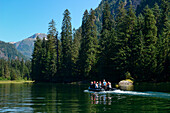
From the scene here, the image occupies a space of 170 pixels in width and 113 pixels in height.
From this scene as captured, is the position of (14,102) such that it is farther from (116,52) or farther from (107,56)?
(107,56)

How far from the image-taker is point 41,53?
378 feet

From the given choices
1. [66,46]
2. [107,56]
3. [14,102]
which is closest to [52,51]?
[66,46]

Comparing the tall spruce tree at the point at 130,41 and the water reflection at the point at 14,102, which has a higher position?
the tall spruce tree at the point at 130,41

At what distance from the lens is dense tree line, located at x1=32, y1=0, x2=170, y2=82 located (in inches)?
2464

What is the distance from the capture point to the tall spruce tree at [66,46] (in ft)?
316

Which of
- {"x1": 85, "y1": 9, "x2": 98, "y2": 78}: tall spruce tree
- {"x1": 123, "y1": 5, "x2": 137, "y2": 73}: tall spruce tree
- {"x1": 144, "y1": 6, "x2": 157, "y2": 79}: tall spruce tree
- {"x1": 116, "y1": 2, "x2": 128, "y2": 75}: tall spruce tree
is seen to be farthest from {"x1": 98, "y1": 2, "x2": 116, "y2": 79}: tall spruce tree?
{"x1": 144, "y1": 6, "x2": 157, "y2": 79}: tall spruce tree

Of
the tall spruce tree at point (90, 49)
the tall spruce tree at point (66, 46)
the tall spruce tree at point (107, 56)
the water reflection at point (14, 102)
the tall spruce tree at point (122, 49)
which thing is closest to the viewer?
the water reflection at point (14, 102)

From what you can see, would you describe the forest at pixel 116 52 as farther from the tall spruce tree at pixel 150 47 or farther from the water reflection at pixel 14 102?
the water reflection at pixel 14 102

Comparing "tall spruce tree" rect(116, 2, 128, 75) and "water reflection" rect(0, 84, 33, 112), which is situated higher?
"tall spruce tree" rect(116, 2, 128, 75)

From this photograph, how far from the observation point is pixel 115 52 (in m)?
70.0

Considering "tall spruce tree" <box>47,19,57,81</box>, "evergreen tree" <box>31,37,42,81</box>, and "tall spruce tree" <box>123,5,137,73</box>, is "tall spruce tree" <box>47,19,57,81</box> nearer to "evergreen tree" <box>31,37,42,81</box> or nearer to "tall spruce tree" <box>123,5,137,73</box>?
"evergreen tree" <box>31,37,42,81</box>

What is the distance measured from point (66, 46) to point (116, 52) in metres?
37.1

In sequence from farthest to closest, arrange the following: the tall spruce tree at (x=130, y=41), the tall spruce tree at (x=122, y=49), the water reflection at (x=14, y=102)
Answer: the tall spruce tree at (x=130, y=41) < the tall spruce tree at (x=122, y=49) < the water reflection at (x=14, y=102)


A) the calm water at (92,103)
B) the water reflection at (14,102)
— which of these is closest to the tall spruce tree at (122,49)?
the calm water at (92,103)
